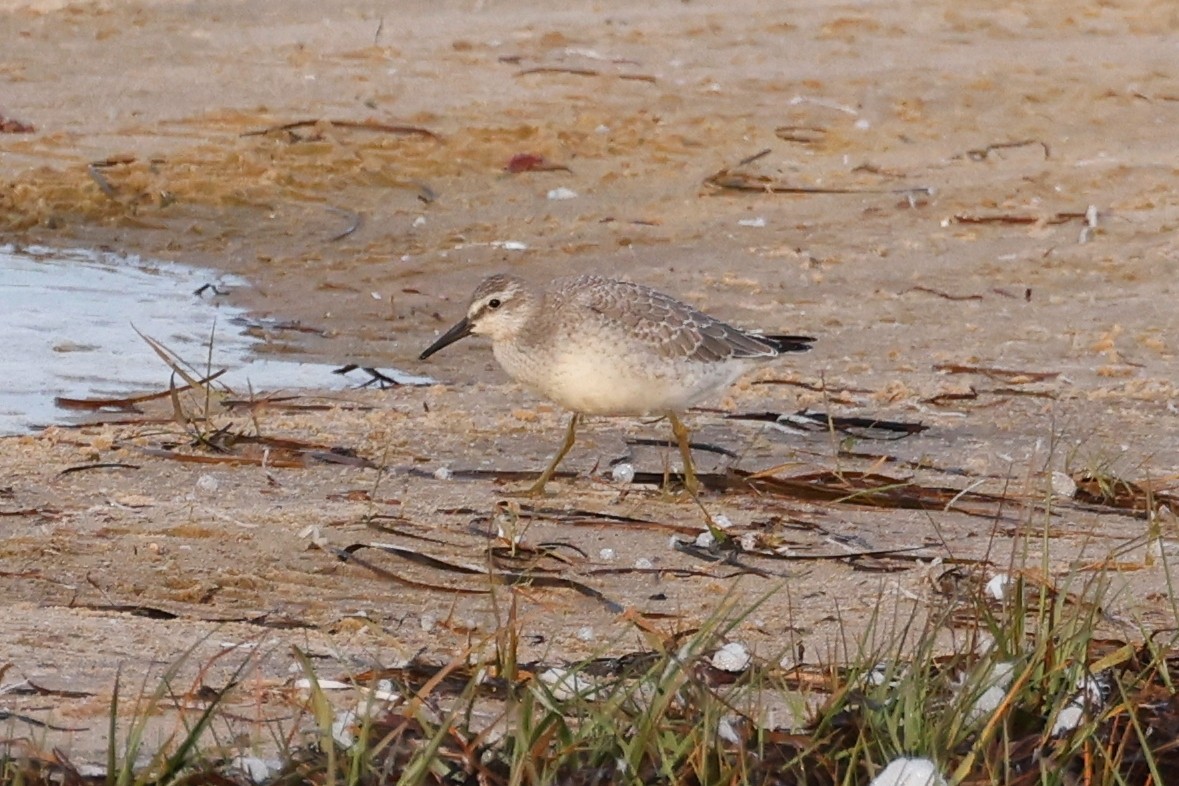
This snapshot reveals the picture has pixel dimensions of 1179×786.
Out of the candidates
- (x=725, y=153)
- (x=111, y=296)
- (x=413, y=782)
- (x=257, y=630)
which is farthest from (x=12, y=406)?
(x=725, y=153)

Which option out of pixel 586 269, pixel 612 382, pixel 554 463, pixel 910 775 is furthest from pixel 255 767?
pixel 586 269

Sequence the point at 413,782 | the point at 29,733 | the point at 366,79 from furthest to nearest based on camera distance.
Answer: the point at 366,79
the point at 29,733
the point at 413,782

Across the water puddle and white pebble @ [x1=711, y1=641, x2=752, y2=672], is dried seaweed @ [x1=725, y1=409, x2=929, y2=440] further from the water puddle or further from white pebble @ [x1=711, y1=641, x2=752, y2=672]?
white pebble @ [x1=711, y1=641, x2=752, y2=672]

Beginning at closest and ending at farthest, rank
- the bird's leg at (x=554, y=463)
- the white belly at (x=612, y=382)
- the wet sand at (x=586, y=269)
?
1. the wet sand at (x=586, y=269)
2. the bird's leg at (x=554, y=463)
3. the white belly at (x=612, y=382)

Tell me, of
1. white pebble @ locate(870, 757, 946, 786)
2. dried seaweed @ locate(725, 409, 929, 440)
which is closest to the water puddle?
dried seaweed @ locate(725, 409, 929, 440)

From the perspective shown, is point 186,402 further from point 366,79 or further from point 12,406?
point 366,79

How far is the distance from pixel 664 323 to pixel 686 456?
0.50 m

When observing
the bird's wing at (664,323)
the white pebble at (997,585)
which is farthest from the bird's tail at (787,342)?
the white pebble at (997,585)

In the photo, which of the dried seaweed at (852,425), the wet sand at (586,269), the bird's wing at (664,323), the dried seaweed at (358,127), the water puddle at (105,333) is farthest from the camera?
the dried seaweed at (358,127)

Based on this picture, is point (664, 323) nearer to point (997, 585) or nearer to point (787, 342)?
point (787, 342)

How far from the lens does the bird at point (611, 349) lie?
595 cm

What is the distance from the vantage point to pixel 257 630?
4215 mm

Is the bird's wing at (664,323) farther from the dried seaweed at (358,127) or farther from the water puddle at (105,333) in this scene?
the dried seaweed at (358,127)

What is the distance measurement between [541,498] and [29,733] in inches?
95.8
